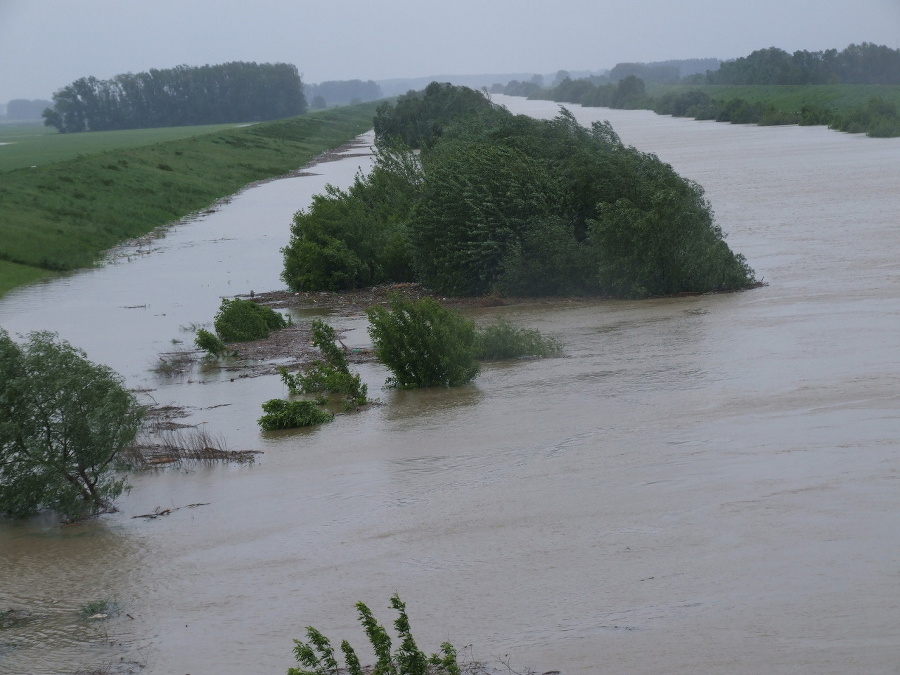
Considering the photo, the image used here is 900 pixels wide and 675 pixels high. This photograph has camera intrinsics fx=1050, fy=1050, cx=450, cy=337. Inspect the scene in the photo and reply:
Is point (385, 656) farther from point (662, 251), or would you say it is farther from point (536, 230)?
point (536, 230)

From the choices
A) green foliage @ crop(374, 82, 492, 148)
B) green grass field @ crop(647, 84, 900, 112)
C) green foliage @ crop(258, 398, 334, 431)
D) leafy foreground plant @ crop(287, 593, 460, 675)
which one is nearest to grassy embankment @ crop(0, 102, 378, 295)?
green foliage @ crop(374, 82, 492, 148)

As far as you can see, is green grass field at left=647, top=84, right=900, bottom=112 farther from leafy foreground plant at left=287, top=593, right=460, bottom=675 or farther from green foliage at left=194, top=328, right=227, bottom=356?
leafy foreground plant at left=287, top=593, right=460, bottom=675

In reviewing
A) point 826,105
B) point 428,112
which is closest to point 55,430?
point 428,112

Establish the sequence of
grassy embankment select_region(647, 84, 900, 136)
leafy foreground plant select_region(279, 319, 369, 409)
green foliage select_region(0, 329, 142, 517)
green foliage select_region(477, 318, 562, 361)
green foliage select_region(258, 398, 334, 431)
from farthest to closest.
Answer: grassy embankment select_region(647, 84, 900, 136), green foliage select_region(477, 318, 562, 361), leafy foreground plant select_region(279, 319, 369, 409), green foliage select_region(258, 398, 334, 431), green foliage select_region(0, 329, 142, 517)

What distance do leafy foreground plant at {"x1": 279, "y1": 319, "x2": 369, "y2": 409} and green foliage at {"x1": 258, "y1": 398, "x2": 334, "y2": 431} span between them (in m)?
0.93

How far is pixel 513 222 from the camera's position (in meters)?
25.8

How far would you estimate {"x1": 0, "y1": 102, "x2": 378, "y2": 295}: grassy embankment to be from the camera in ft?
117

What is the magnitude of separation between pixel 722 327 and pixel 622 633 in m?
12.8

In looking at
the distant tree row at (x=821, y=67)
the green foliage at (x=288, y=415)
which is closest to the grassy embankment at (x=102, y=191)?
the green foliage at (x=288, y=415)

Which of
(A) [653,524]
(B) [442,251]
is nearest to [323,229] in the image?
(B) [442,251]

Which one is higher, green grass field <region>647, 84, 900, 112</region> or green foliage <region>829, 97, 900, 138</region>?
green grass field <region>647, 84, 900, 112</region>

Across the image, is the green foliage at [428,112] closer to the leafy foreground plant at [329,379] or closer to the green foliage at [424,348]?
the leafy foreground plant at [329,379]

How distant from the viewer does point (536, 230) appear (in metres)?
25.2

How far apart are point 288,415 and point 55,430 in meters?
3.82
